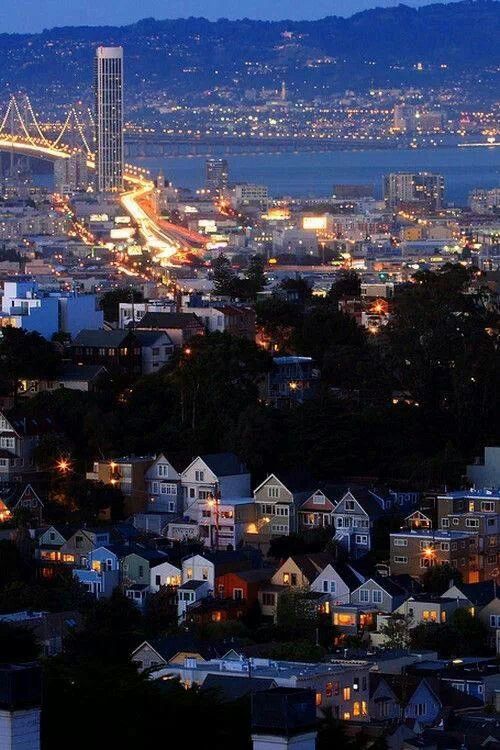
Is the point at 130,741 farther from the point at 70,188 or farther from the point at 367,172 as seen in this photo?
the point at 367,172

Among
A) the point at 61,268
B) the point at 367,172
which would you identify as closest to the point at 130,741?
the point at 61,268

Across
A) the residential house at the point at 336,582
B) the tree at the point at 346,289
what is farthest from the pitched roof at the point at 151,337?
the residential house at the point at 336,582

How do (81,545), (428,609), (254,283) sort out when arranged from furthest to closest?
(254,283), (81,545), (428,609)

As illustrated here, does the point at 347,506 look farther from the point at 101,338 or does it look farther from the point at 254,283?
the point at 254,283

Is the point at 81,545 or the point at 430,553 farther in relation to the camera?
the point at 81,545

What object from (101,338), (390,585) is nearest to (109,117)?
(101,338)

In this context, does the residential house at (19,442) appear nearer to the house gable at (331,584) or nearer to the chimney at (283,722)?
the house gable at (331,584)
